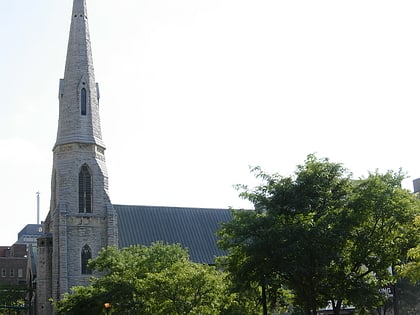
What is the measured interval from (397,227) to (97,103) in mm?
36196

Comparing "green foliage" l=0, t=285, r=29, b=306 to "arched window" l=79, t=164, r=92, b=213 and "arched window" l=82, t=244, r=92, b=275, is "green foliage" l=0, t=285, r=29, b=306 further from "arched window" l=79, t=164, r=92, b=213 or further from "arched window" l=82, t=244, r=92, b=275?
"arched window" l=82, t=244, r=92, b=275

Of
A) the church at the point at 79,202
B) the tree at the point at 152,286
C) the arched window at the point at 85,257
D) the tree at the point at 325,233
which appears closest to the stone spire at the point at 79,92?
the church at the point at 79,202

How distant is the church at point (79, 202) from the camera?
55.9 metres

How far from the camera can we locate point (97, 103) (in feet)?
201

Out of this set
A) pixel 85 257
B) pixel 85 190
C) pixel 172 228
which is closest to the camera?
pixel 85 257

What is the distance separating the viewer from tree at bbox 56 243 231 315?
35500 millimetres

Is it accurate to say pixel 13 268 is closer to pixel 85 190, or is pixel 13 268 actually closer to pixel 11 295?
pixel 11 295

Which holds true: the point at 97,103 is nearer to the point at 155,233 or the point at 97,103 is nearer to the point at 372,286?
the point at 155,233

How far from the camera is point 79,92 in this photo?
197 ft

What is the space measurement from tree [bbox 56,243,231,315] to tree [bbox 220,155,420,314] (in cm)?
357

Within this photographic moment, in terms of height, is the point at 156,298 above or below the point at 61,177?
below

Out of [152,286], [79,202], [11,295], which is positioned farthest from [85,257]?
[11,295]

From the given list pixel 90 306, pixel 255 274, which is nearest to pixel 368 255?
pixel 255 274

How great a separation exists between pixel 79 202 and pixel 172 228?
11.3 m
